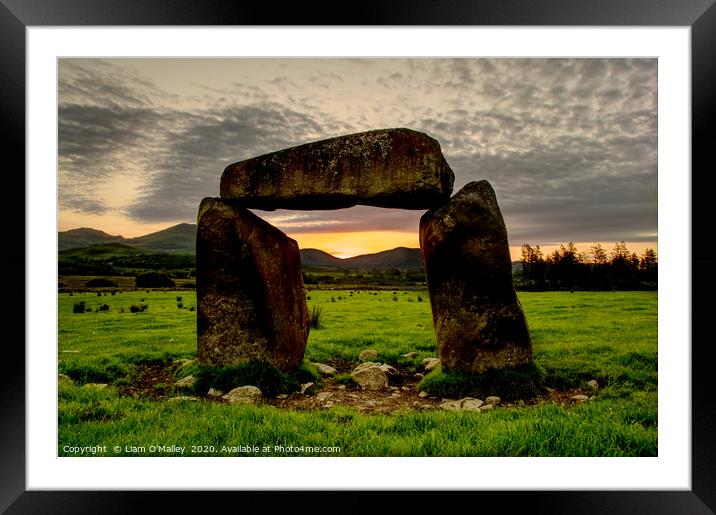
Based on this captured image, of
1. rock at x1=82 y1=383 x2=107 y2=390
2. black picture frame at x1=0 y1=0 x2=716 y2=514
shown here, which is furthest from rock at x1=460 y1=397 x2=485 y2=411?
rock at x1=82 y1=383 x2=107 y2=390

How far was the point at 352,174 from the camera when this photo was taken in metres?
6.35

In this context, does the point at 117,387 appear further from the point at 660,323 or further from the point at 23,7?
the point at 660,323

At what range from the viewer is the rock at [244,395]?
20.2ft

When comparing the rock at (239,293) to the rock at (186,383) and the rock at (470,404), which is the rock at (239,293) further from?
the rock at (470,404)

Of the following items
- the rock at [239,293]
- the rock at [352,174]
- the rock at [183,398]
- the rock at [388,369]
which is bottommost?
the rock at [183,398]

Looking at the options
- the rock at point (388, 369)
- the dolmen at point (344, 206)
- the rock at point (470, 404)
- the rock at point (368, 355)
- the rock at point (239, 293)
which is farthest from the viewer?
the rock at point (368, 355)

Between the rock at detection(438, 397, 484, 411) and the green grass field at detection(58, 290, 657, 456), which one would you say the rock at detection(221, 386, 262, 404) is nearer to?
the green grass field at detection(58, 290, 657, 456)

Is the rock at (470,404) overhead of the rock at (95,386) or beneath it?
beneath

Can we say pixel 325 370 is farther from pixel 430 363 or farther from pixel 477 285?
pixel 477 285

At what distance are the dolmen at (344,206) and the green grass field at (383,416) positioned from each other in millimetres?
1171

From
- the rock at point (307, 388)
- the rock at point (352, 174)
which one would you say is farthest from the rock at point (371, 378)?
the rock at point (352, 174)

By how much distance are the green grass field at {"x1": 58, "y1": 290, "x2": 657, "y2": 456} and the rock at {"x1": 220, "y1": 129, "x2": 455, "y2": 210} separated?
9.92ft

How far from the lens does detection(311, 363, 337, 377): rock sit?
7.60 metres

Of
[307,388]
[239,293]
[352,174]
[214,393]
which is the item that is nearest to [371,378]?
[307,388]
